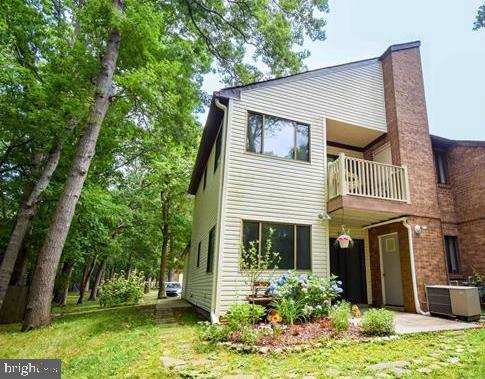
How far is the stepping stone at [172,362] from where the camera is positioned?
4.21 meters

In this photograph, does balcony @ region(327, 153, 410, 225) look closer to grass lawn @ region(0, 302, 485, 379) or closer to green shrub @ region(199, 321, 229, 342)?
grass lawn @ region(0, 302, 485, 379)

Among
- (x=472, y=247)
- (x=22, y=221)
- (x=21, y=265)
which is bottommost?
(x=21, y=265)

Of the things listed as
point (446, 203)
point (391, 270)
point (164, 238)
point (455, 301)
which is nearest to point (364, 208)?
point (391, 270)

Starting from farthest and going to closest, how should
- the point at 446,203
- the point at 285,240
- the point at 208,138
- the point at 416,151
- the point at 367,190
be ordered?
the point at 208,138 → the point at 446,203 → the point at 416,151 → the point at 367,190 → the point at 285,240

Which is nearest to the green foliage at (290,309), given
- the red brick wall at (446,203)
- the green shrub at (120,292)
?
the red brick wall at (446,203)

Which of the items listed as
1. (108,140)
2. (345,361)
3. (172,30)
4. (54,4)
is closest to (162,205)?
(108,140)

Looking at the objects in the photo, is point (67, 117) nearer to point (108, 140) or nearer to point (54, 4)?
point (108, 140)

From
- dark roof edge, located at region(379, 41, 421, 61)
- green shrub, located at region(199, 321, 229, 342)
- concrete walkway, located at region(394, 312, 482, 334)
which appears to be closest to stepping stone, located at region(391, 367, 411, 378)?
concrete walkway, located at region(394, 312, 482, 334)

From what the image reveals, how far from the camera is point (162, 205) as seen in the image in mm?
19422

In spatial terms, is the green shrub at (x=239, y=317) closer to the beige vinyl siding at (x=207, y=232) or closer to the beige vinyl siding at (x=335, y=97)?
the beige vinyl siding at (x=207, y=232)

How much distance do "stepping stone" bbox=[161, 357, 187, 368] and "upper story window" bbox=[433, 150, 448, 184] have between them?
11142mm

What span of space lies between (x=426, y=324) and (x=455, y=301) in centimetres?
128

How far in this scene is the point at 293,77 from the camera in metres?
9.65

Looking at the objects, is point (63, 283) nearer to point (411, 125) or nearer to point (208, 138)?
point (208, 138)
